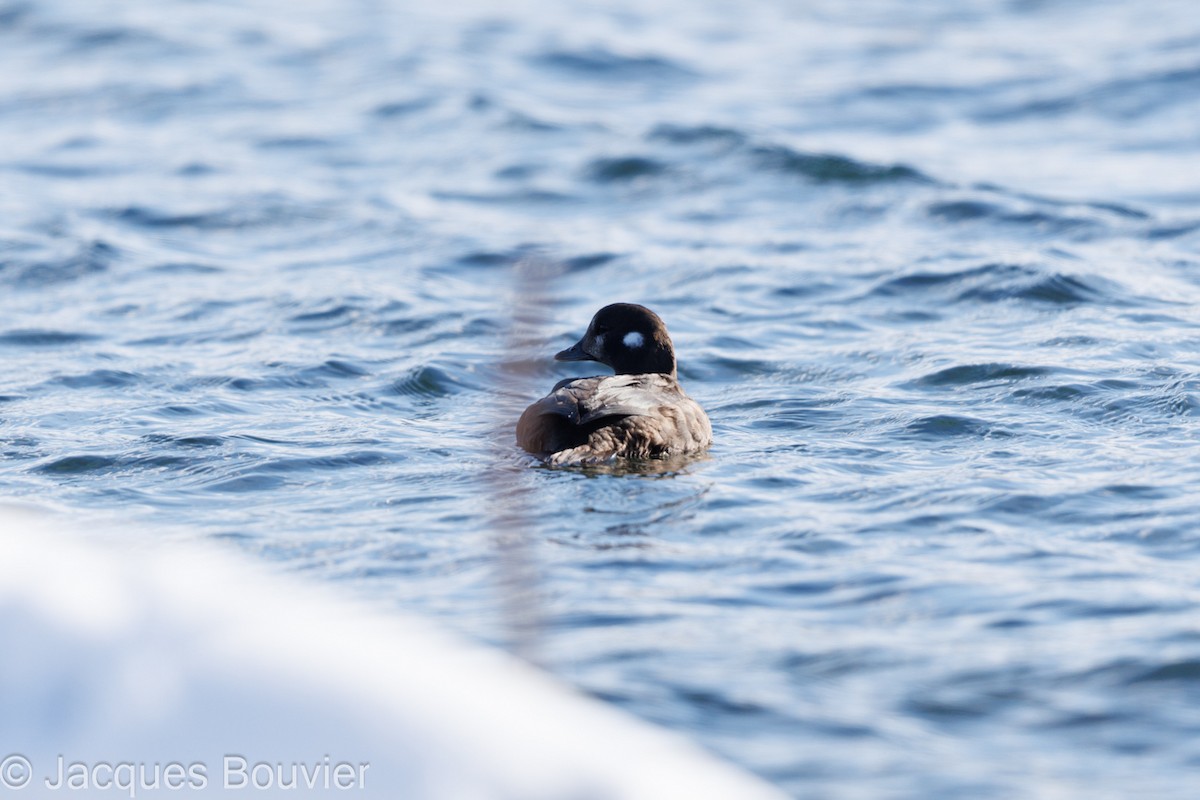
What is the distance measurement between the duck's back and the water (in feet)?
0.58

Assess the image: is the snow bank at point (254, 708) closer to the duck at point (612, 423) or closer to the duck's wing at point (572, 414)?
the duck at point (612, 423)

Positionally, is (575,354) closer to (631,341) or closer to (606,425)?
(631,341)

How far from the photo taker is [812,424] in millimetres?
7617

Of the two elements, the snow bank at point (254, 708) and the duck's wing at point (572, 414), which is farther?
the duck's wing at point (572, 414)

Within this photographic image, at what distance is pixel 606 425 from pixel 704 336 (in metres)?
2.86

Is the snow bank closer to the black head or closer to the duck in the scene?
the duck

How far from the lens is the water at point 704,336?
4.66m

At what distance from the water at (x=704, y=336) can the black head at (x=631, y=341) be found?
1.65ft

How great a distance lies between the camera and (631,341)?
311 inches

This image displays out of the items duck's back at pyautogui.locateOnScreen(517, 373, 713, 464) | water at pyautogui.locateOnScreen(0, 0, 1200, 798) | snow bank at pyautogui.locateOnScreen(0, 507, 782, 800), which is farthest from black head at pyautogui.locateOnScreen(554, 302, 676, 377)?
snow bank at pyautogui.locateOnScreen(0, 507, 782, 800)

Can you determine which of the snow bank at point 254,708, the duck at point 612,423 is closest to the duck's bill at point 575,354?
the duck at point 612,423

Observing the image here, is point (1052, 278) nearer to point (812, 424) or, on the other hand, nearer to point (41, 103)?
point (812, 424)

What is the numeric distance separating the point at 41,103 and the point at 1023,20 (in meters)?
12.1

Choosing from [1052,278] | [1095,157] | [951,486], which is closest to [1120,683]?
[951,486]
